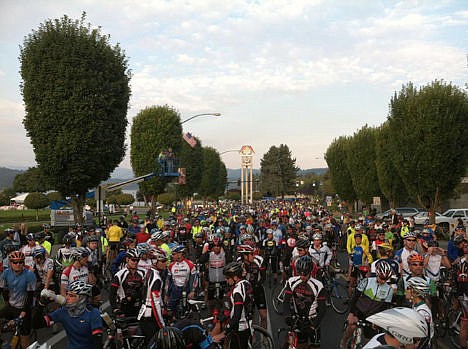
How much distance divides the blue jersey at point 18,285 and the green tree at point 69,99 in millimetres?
18268

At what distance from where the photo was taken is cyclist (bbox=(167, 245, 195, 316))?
326 inches

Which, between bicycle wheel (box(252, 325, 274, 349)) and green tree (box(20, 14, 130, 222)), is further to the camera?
green tree (box(20, 14, 130, 222))

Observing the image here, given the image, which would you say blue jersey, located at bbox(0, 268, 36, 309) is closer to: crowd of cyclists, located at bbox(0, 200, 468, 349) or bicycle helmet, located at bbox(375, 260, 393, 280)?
crowd of cyclists, located at bbox(0, 200, 468, 349)

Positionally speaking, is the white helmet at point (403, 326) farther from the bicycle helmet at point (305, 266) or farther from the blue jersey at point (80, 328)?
the blue jersey at point (80, 328)

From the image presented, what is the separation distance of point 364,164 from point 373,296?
46577 millimetres

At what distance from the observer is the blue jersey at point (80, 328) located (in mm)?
4793

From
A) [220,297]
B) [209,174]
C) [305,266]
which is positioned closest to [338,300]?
[220,297]

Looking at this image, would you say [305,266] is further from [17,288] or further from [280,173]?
[280,173]

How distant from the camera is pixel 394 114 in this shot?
3419 cm

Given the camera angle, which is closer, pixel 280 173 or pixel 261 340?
pixel 261 340

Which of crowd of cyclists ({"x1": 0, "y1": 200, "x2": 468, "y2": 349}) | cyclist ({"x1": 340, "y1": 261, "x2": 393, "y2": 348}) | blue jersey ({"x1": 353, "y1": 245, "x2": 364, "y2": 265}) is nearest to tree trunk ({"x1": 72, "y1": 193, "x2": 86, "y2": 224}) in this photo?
crowd of cyclists ({"x1": 0, "y1": 200, "x2": 468, "y2": 349})

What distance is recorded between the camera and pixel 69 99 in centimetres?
2447

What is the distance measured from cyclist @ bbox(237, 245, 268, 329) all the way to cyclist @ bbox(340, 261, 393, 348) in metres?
1.77

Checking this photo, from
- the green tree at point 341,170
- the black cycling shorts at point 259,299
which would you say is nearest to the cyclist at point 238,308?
the black cycling shorts at point 259,299
